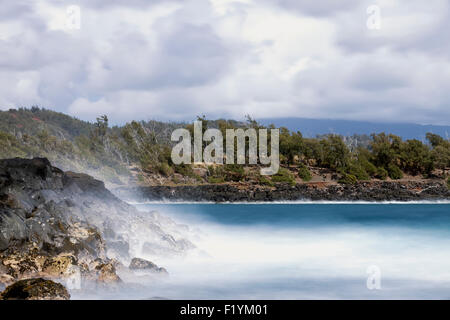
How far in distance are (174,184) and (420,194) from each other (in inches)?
939

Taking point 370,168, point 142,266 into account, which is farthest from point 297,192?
point 142,266

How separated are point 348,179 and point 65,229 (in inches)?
1710

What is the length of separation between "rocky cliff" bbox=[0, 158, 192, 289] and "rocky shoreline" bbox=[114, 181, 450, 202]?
95.2 ft

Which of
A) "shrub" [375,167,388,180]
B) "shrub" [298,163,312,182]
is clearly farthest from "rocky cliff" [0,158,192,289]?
"shrub" [375,167,388,180]

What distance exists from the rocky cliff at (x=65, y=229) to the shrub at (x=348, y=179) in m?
36.8

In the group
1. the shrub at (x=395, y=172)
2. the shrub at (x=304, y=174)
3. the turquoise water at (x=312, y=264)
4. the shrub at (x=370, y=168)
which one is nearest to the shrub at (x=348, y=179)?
the shrub at (x=304, y=174)

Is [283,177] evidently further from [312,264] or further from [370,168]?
[312,264]

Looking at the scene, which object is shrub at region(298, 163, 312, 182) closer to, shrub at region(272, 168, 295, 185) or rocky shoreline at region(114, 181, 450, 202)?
shrub at region(272, 168, 295, 185)

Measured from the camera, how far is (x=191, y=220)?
24.0 meters

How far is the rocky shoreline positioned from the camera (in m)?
45.6

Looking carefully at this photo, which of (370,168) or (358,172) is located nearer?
(358,172)

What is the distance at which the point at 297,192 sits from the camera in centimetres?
4731
